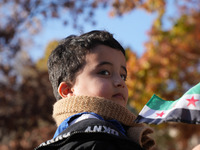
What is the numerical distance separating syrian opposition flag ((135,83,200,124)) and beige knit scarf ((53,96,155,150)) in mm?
180

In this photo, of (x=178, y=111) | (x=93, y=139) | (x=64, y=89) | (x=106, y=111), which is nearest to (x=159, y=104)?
(x=178, y=111)

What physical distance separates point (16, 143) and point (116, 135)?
37.0 ft

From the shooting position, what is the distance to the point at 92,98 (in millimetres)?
1791

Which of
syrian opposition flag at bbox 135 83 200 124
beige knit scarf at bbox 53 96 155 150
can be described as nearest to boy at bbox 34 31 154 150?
beige knit scarf at bbox 53 96 155 150

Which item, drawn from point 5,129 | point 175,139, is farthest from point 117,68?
point 175,139

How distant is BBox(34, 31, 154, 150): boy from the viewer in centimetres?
145

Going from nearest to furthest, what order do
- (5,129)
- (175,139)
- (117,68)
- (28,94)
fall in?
(117,68), (5,129), (28,94), (175,139)

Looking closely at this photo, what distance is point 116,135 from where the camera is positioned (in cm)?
144

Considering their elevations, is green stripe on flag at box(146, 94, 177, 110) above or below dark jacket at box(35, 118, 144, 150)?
above

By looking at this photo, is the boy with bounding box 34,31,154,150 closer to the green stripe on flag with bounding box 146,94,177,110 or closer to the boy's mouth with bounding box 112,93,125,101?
the boy's mouth with bounding box 112,93,125,101

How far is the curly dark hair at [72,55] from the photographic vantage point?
2.09 metres

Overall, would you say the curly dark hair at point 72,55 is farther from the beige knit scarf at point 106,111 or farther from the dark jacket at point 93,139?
the dark jacket at point 93,139

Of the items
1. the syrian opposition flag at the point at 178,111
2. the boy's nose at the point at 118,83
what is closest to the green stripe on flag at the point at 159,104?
the syrian opposition flag at the point at 178,111

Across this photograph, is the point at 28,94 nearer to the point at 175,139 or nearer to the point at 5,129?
the point at 5,129
